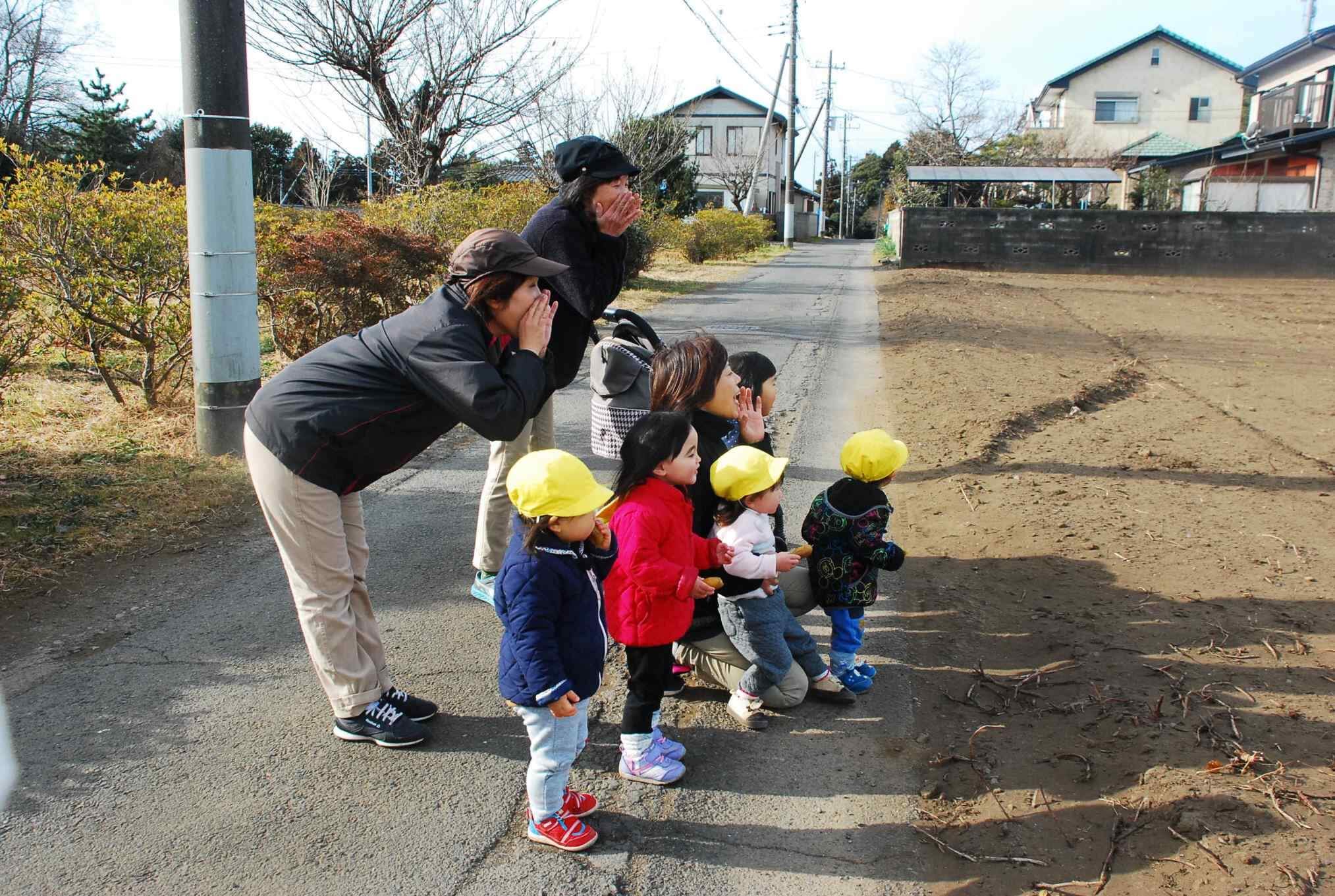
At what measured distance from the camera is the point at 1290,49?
127 ft

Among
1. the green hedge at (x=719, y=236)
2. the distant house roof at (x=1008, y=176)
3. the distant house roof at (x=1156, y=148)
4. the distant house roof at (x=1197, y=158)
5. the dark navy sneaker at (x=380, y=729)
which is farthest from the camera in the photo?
the distant house roof at (x=1156, y=148)

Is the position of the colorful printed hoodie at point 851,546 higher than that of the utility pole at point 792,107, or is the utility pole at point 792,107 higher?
the utility pole at point 792,107

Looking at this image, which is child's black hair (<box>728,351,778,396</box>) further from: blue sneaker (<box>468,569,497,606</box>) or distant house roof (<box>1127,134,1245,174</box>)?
distant house roof (<box>1127,134,1245,174</box>)

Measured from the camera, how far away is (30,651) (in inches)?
147

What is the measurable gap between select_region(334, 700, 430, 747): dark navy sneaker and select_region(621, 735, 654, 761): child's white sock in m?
0.69

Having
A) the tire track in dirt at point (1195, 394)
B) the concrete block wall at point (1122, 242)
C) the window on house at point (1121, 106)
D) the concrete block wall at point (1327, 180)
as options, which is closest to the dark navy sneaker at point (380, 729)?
the tire track in dirt at point (1195, 394)

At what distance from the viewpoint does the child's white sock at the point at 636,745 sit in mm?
3043

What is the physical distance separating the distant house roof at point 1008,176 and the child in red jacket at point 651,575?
30576 millimetres

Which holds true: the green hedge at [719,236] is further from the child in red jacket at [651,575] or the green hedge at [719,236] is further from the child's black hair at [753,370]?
the child in red jacket at [651,575]

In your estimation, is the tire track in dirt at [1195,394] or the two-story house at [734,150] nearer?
the tire track in dirt at [1195,394]

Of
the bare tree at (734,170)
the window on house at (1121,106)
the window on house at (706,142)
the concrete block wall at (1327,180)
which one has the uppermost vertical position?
the window on house at (706,142)

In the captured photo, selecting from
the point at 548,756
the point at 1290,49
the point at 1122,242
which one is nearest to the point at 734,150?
the point at 1290,49

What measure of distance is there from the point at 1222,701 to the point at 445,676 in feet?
9.26

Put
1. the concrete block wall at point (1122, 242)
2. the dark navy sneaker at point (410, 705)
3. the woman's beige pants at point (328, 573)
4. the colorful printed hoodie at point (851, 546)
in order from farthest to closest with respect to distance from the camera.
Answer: the concrete block wall at point (1122, 242)
the colorful printed hoodie at point (851, 546)
the dark navy sneaker at point (410, 705)
the woman's beige pants at point (328, 573)
